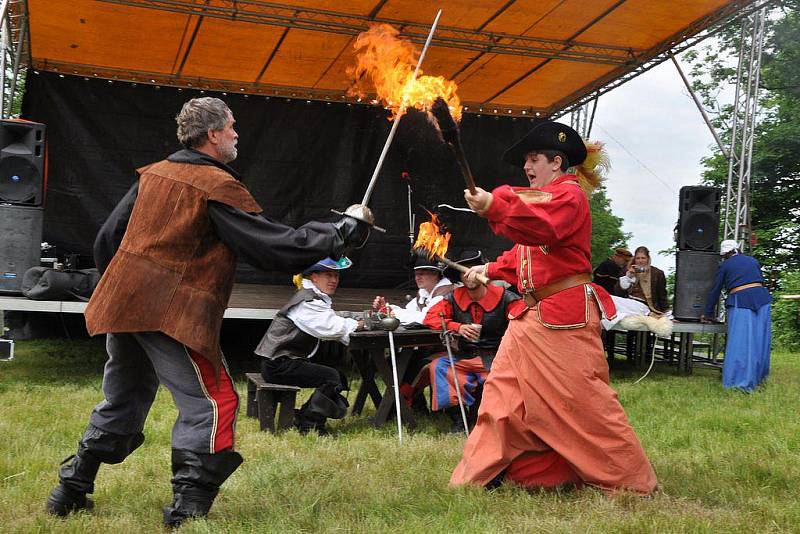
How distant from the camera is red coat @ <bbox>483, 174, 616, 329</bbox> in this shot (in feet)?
12.3

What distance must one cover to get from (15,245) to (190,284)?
18.6ft

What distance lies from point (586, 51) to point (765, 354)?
4953 mm

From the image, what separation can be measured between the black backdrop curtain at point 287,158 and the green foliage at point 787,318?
846 centimetres

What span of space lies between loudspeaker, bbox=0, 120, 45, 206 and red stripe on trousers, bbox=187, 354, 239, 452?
228 inches

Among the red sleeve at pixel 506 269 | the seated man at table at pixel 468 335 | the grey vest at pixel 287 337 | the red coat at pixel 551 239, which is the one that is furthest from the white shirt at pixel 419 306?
the red coat at pixel 551 239

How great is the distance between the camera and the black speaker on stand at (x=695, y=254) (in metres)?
10.0

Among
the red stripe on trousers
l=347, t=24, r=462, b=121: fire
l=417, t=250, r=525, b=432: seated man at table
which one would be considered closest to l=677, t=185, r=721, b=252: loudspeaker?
l=417, t=250, r=525, b=432: seated man at table

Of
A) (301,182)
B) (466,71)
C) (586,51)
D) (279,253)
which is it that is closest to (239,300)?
(301,182)

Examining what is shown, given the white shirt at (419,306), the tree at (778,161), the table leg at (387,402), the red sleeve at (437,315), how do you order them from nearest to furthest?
the table leg at (387,402) < the red sleeve at (437,315) < the white shirt at (419,306) < the tree at (778,161)

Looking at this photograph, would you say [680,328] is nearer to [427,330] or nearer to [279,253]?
[427,330]

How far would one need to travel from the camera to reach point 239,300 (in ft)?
32.6

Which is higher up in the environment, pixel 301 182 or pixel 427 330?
pixel 301 182

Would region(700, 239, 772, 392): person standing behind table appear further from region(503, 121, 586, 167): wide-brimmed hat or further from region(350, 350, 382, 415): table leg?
region(503, 121, 586, 167): wide-brimmed hat

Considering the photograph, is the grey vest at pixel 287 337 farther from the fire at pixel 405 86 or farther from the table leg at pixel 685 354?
the table leg at pixel 685 354
